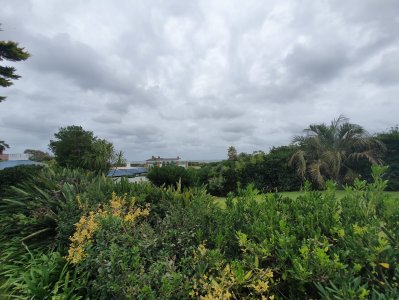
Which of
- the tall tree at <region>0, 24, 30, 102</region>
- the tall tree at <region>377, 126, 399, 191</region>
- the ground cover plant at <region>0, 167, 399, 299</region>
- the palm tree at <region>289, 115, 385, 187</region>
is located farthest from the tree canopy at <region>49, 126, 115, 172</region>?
the tall tree at <region>377, 126, 399, 191</region>

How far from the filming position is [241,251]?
2271 millimetres

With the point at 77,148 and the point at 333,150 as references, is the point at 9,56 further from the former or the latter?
the point at 333,150

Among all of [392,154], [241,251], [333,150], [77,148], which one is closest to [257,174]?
[333,150]

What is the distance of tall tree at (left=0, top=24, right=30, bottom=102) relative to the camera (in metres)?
15.3

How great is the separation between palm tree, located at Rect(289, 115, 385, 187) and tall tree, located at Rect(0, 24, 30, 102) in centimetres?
1507

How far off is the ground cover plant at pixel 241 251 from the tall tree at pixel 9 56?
14.6 meters

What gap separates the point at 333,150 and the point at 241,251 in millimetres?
14334

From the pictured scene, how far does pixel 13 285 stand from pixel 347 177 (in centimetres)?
1412

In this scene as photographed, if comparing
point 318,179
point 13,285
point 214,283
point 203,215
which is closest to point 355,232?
point 214,283

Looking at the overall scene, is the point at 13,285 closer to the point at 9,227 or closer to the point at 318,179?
the point at 9,227

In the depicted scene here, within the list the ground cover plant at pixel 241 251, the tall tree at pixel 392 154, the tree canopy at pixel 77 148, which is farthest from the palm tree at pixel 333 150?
the ground cover plant at pixel 241 251

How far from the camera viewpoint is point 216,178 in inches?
627

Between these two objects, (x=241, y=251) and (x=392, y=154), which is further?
(x=392, y=154)

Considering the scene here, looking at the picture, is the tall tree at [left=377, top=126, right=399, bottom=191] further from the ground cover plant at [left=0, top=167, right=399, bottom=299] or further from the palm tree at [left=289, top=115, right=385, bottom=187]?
the ground cover plant at [left=0, top=167, right=399, bottom=299]
